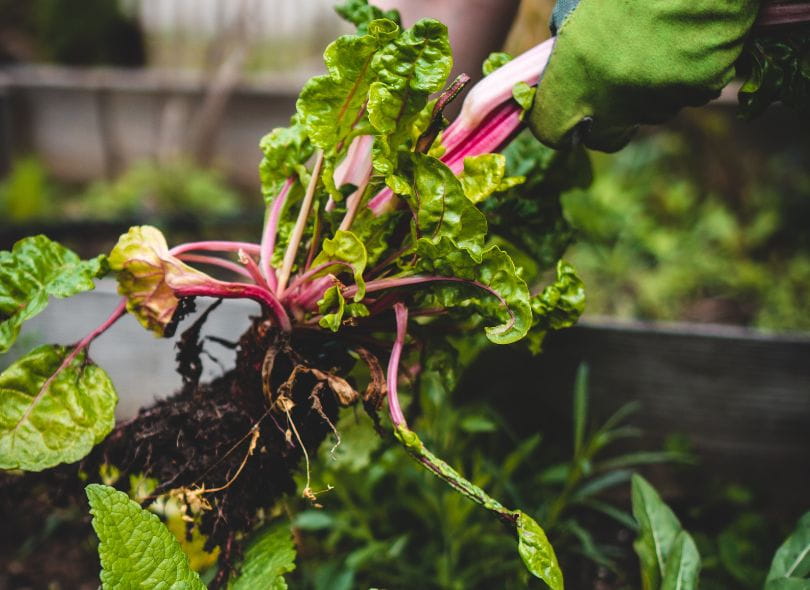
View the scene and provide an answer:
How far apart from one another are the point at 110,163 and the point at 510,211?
13.2 feet

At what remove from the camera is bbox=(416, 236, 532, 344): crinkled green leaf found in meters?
0.72

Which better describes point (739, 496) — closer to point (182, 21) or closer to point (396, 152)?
point (396, 152)

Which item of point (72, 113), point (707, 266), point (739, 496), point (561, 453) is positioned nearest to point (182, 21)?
point (72, 113)

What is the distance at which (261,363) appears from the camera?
84 cm

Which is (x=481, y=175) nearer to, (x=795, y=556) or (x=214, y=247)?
(x=214, y=247)

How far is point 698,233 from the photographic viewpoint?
8.82 ft

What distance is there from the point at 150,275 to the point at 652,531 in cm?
85

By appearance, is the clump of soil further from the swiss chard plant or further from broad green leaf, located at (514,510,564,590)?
broad green leaf, located at (514,510,564,590)

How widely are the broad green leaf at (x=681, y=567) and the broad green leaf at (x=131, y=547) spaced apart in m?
0.68

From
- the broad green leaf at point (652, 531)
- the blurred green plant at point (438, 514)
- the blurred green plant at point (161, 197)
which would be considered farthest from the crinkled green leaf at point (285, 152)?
the blurred green plant at point (161, 197)

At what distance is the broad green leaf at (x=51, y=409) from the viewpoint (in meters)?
0.77

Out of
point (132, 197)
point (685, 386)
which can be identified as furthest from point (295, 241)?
point (132, 197)

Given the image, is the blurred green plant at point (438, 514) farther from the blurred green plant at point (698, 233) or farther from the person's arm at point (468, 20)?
the blurred green plant at point (698, 233)

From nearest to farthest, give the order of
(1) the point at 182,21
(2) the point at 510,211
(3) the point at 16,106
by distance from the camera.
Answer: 1. (2) the point at 510,211
2. (3) the point at 16,106
3. (1) the point at 182,21
